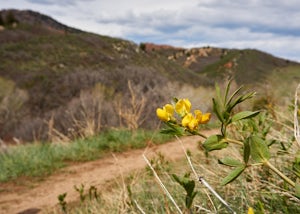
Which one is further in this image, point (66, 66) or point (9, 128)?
point (66, 66)

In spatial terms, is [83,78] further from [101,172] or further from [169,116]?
[169,116]

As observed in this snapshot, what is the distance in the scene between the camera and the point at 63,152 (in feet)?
21.9

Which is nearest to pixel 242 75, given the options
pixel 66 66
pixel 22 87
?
pixel 66 66

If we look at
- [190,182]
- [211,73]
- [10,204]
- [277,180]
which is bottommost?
[211,73]

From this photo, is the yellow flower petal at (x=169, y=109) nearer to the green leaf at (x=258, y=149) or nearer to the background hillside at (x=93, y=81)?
the green leaf at (x=258, y=149)

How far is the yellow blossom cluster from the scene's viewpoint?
949mm

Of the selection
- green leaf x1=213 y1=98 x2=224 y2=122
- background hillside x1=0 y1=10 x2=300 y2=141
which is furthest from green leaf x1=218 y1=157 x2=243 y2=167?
background hillside x1=0 y1=10 x2=300 y2=141

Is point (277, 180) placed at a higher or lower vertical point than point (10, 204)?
higher

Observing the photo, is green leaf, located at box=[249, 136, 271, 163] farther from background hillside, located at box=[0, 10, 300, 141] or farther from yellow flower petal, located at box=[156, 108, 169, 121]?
background hillside, located at box=[0, 10, 300, 141]

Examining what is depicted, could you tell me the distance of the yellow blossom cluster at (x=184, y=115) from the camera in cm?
95

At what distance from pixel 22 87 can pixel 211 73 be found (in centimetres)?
4488

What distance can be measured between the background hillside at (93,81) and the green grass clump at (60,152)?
1.38 feet

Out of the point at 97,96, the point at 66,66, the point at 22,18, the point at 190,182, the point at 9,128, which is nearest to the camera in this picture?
the point at 190,182

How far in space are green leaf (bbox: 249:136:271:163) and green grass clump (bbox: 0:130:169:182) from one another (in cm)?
514
